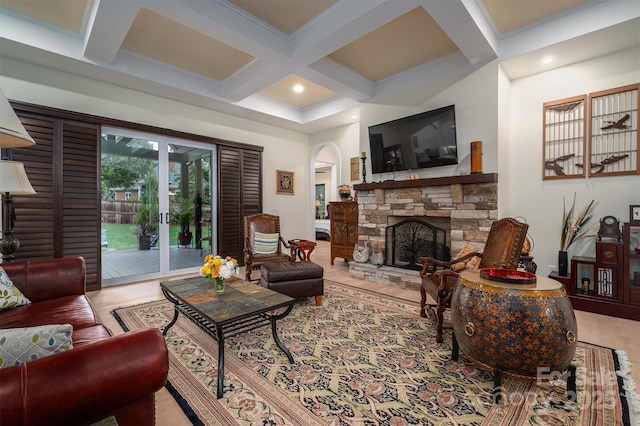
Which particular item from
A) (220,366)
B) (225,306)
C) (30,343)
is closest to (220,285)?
(225,306)

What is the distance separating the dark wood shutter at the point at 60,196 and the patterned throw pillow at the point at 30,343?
3366 mm

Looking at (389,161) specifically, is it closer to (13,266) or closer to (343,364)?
(343,364)

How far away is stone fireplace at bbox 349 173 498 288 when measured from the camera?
11.5 feet

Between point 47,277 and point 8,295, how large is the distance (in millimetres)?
314

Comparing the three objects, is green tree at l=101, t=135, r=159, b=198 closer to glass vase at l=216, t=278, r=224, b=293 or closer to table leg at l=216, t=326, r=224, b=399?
glass vase at l=216, t=278, r=224, b=293

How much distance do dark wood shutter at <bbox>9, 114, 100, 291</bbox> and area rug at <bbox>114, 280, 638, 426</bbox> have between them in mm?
1788

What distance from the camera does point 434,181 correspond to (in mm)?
3836

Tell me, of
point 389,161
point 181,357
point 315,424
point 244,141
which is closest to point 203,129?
point 244,141

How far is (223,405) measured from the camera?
1.62m

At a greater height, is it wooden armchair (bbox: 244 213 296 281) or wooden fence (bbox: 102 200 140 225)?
wooden fence (bbox: 102 200 140 225)

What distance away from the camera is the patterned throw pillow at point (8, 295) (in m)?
1.89

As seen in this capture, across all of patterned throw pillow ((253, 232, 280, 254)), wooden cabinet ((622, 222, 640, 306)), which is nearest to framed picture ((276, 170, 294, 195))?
patterned throw pillow ((253, 232, 280, 254))

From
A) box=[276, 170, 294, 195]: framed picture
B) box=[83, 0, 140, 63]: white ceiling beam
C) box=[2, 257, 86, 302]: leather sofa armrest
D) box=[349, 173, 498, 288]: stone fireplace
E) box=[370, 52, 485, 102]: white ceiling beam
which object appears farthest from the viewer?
box=[276, 170, 294, 195]: framed picture

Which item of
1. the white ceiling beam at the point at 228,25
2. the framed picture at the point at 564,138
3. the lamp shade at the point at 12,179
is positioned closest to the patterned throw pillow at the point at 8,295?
the lamp shade at the point at 12,179
